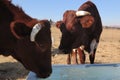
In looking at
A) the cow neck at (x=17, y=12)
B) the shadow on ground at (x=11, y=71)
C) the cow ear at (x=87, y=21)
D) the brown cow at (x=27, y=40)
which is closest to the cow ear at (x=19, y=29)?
the brown cow at (x=27, y=40)

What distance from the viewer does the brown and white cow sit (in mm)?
9820

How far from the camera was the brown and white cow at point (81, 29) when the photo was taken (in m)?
9.82

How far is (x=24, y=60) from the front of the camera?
5.49 m

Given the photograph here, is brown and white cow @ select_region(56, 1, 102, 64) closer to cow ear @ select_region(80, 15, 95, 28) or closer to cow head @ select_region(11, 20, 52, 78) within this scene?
cow ear @ select_region(80, 15, 95, 28)

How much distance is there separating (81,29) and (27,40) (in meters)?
5.11

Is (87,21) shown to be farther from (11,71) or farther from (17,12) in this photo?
(17,12)

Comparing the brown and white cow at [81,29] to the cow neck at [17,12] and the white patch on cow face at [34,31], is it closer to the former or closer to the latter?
the cow neck at [17,12]

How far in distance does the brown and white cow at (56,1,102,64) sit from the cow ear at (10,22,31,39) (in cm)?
437

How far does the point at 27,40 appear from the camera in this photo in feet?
17.5

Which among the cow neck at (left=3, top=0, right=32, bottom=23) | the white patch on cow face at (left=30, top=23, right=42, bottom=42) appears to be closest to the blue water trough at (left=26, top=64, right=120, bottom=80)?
the cow neck at (left=3, top=0, right=32, bottom=23)

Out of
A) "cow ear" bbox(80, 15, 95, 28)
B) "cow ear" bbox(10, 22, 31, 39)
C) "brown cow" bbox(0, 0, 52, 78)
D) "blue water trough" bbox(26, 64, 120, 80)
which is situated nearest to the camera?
"cow ear" bbox(10, 22, 31, 39)

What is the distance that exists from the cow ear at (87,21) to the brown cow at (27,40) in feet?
16.1

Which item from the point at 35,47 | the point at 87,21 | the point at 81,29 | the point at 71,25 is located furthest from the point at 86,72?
the point at 35,47

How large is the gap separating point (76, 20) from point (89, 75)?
250cm
